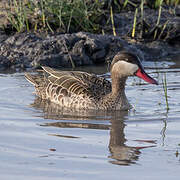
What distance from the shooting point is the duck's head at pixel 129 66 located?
27.8ft

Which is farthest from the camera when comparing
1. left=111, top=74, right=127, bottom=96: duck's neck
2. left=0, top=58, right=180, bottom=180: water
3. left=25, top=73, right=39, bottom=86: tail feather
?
left=25, top=73, right=39, bottom=86: tail feather

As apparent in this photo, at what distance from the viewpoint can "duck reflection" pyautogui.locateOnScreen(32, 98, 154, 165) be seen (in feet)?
20.0

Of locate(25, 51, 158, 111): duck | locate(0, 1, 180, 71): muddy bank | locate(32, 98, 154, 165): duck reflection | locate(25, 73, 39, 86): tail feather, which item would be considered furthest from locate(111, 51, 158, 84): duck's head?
locate(0, 1, 180, 71): muddy bank

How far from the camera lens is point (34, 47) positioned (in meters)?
12.3

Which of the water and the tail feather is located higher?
the tail feather

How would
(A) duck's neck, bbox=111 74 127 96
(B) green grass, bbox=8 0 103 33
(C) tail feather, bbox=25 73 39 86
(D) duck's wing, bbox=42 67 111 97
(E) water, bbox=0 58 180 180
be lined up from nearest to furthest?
(E) water, bbox=0 58 180 180 < (A) duck's neck, bbox=111 74 127 96 < (D) duck's wing, bbox=42 67 111 97 < (C) tail feather, bbox=25 73 39 86 < (B) green grass, bbox=8 0 103 33

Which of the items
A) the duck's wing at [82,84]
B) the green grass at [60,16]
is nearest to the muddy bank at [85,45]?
the green grass at [60,16]

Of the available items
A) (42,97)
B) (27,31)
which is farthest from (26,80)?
(27,31)

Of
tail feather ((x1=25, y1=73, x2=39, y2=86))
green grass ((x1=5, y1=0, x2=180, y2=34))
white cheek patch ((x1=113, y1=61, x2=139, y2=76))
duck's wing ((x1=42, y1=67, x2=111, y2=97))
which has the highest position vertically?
green grass ((x1=5, y1=0, x2=180, y2=34))

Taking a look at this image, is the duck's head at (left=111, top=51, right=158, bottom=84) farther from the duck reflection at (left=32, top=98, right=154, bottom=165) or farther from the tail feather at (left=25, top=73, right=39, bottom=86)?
the tail feather at (left=25, top=73, right=39, bottom=86)

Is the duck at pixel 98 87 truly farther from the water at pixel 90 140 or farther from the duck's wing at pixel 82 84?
the water at pixel 90 140

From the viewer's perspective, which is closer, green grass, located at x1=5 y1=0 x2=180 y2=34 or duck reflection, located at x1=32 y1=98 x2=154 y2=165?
duck reflection, located at x1=32 y1=98 x2=154 y2=165

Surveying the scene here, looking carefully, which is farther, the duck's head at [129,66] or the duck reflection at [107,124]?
the duck's head at [129,66]

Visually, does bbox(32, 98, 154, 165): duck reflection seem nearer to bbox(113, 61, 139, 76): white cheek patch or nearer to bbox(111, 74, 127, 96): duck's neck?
bbox(111, 74, 127, 96): duck's neck
